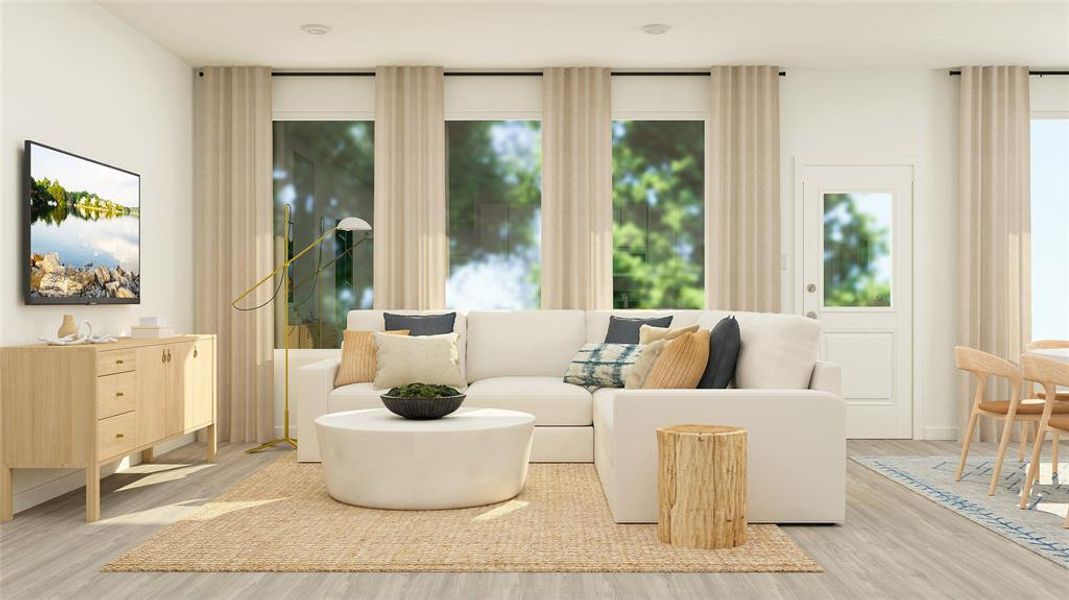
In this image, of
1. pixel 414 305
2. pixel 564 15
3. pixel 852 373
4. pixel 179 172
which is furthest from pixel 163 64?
pixel 852 373

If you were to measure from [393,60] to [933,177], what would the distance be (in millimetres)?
3975

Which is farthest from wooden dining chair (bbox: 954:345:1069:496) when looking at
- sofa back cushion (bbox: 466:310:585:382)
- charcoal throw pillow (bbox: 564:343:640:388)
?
sofa back cushion (bbox: 466:310:585:382)

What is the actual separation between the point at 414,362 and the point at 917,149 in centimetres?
398

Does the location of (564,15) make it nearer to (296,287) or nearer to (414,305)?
(414,305)

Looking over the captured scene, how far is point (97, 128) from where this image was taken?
4914 mm

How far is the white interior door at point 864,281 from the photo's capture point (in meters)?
6.36

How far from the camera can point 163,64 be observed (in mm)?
5801

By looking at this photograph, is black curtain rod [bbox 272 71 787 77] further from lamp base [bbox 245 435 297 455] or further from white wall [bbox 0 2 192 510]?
lamp base [bbox 245 435 297 455]

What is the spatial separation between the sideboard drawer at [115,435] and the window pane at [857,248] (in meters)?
4.64

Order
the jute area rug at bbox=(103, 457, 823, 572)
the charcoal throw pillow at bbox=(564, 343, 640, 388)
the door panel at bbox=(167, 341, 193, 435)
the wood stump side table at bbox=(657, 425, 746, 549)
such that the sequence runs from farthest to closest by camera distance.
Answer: the charcoal throw pillow at bbox=(564, 343, 640, 388) < the door panel at bbox=(167, 341, 193, 435) < the wood stump side table at bbox=(657, 425, 746, 549) < the jute area rug at bbox=(103, 457, 823, 572)

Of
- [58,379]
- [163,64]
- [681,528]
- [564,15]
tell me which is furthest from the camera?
[163,64]

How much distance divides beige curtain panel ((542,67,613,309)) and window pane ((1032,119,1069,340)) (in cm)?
313

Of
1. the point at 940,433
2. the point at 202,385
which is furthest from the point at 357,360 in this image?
the point at 940,433

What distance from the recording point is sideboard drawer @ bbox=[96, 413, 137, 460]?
12.8 feet
